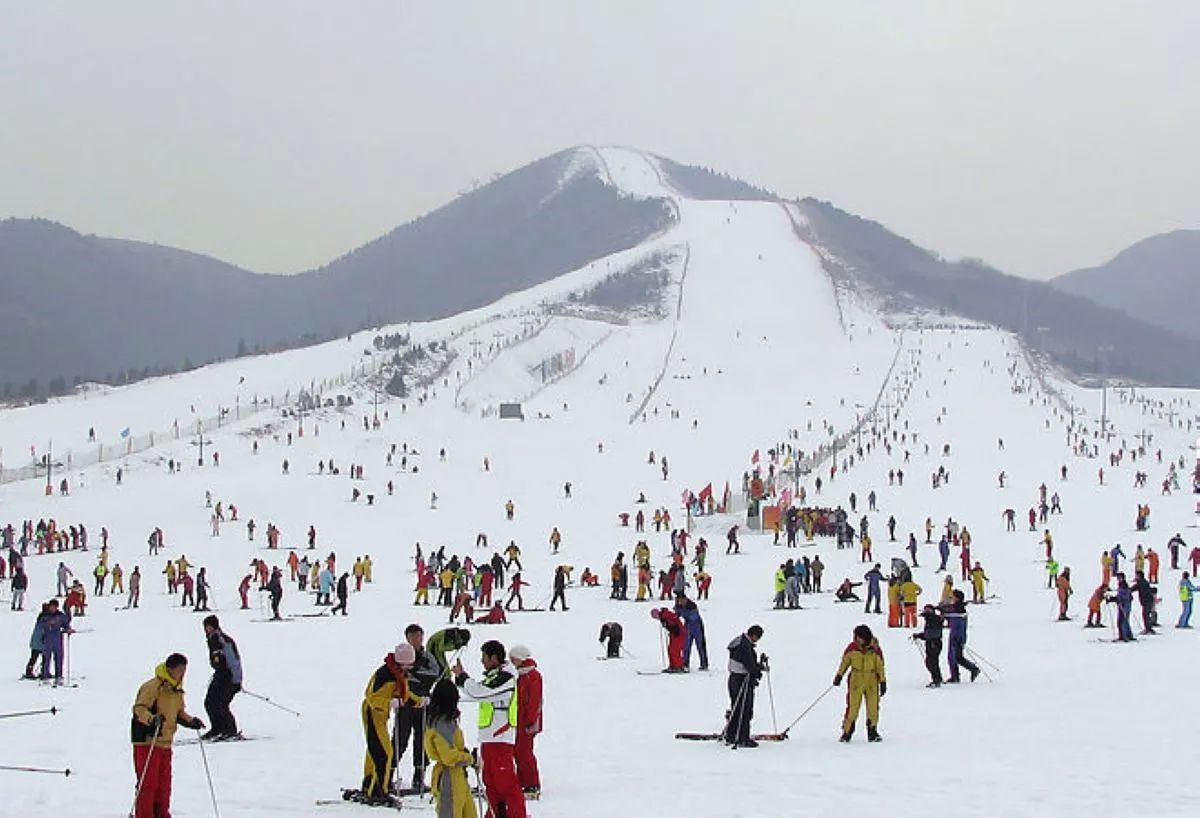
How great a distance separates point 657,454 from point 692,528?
18.1 metres

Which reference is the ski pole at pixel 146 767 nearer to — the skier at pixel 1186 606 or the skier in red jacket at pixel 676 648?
the skier in red jacket at pixel 676 648

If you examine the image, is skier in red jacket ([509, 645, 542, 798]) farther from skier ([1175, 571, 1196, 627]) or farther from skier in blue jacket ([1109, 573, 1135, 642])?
skier ([1175, 571, 1196, 627])

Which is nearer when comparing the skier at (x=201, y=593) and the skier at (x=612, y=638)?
the skier at (x=612, y=638)

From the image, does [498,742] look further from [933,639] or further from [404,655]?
[933,639]

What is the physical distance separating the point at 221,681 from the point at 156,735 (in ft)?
10.0

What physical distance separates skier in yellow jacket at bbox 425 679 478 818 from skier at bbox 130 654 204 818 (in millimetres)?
1848

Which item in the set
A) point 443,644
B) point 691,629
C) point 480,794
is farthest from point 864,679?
point 691,629

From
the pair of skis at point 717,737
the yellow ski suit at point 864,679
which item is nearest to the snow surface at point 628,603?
the pair of skis at point 717,737

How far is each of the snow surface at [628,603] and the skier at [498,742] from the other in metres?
1.03

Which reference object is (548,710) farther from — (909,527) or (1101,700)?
(909,527)

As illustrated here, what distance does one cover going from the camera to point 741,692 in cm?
1200

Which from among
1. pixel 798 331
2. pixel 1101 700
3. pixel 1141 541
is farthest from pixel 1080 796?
pixel 798 331

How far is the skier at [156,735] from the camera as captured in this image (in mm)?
8844

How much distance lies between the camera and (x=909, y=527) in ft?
125
